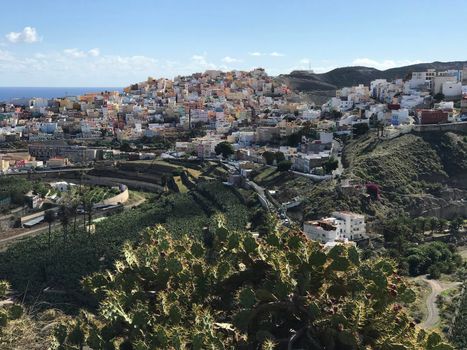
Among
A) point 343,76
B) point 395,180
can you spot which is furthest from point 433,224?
point 343,76

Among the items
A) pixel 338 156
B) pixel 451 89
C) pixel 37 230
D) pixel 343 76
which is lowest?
pixel 37 230

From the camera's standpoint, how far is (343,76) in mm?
92562

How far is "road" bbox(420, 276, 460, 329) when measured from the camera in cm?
1591

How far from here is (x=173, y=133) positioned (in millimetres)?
56250

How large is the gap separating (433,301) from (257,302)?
40.0ft

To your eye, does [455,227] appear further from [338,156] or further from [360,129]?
[360,129]

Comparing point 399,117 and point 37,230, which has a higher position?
point 399,117

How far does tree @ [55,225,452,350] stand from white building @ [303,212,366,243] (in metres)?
15.0

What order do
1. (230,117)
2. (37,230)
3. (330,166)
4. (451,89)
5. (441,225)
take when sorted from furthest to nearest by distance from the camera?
1. (230,117)
2. (451,89)
3. (330,166)
4. (37,230)
5. (441,225)

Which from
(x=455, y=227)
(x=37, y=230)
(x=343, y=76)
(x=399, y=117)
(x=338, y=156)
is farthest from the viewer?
(x=343, y=76)

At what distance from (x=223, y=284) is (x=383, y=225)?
65.1ft

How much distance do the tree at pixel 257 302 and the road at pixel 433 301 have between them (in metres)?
9.45

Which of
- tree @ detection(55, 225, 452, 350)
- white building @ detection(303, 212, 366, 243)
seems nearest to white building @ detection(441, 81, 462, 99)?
white building @ detection(303, 212, 366, 243)

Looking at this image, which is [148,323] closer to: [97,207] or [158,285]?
[158,285]
